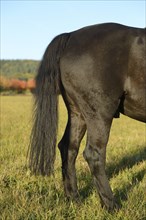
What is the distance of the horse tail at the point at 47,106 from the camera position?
166 inches

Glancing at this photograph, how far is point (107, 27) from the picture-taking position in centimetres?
407

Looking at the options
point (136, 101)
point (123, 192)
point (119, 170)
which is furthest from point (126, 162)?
point (136, 101)

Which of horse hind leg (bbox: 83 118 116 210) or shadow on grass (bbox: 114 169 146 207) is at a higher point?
horse hind leg (bbox: 83 118 116 210)

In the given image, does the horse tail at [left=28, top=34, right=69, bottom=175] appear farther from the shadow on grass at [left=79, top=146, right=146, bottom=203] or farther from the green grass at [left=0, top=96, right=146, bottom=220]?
the shadow on grass at [left=79, top=146, right=146, bottom=203]

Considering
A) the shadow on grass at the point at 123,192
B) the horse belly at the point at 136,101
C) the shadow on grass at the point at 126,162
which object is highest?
the horse belly at the point at 136,101

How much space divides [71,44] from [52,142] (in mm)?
1431

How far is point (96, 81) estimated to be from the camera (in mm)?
3846

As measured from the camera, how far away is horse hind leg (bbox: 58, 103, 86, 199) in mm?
4434

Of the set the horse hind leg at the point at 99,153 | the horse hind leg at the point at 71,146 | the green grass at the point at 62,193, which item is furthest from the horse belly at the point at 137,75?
the green grass at the point at 62,193

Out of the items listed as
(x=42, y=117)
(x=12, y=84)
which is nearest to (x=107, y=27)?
(x=42, y=117)

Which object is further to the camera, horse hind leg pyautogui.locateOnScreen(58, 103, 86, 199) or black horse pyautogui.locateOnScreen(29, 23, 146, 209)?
horse hind leg pyautogui.locateOnScreen(58, 103, 86, 199)

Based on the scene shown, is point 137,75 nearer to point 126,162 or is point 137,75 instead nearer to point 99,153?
point 99,153

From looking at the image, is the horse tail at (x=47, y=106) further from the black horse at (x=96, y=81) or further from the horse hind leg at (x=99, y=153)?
the horse hind leg at (x=99, y=153)

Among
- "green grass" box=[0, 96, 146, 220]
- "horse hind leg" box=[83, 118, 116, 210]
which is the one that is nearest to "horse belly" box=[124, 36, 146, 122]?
"horse hind leg" box=[83, 118, 116, 210]
